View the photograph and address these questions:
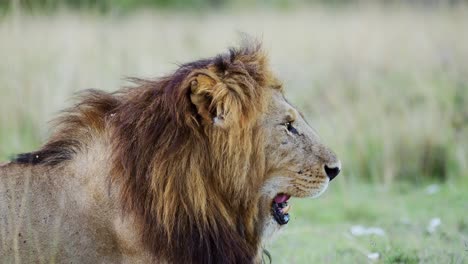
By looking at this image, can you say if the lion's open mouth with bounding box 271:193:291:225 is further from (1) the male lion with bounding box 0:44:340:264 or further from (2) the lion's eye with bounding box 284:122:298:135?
(2) the lion's eye with bounding box 284:122:298:135

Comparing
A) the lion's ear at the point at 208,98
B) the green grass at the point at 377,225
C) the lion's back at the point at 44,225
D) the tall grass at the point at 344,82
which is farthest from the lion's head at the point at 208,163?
the tall grass at the point at 344,82

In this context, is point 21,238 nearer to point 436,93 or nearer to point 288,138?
point 288,138

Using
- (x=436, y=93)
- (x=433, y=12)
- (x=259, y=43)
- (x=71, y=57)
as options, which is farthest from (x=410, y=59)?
(x=259, y=43)

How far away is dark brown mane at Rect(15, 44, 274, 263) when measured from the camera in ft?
12.0

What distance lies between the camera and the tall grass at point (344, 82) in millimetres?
8523

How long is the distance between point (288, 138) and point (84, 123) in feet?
2.82

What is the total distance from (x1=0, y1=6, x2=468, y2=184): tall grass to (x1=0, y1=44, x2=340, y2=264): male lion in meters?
2.77

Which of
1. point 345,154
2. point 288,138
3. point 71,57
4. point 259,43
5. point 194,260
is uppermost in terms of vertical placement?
point 259,43

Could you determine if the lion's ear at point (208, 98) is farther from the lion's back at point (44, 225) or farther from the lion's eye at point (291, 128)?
the lion's back at point (44, 225)

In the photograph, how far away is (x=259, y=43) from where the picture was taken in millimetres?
4121

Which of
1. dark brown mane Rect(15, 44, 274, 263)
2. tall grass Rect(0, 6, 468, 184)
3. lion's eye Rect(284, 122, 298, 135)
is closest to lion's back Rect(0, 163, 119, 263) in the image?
dark brown mane Rect(15, 44, 274, 263)

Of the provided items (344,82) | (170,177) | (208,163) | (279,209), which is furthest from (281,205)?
(344,82)

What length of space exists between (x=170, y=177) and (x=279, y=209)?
0.51 metres

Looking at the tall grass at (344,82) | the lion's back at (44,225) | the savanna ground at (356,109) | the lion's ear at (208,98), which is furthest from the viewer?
the tall grass at (344,82)
